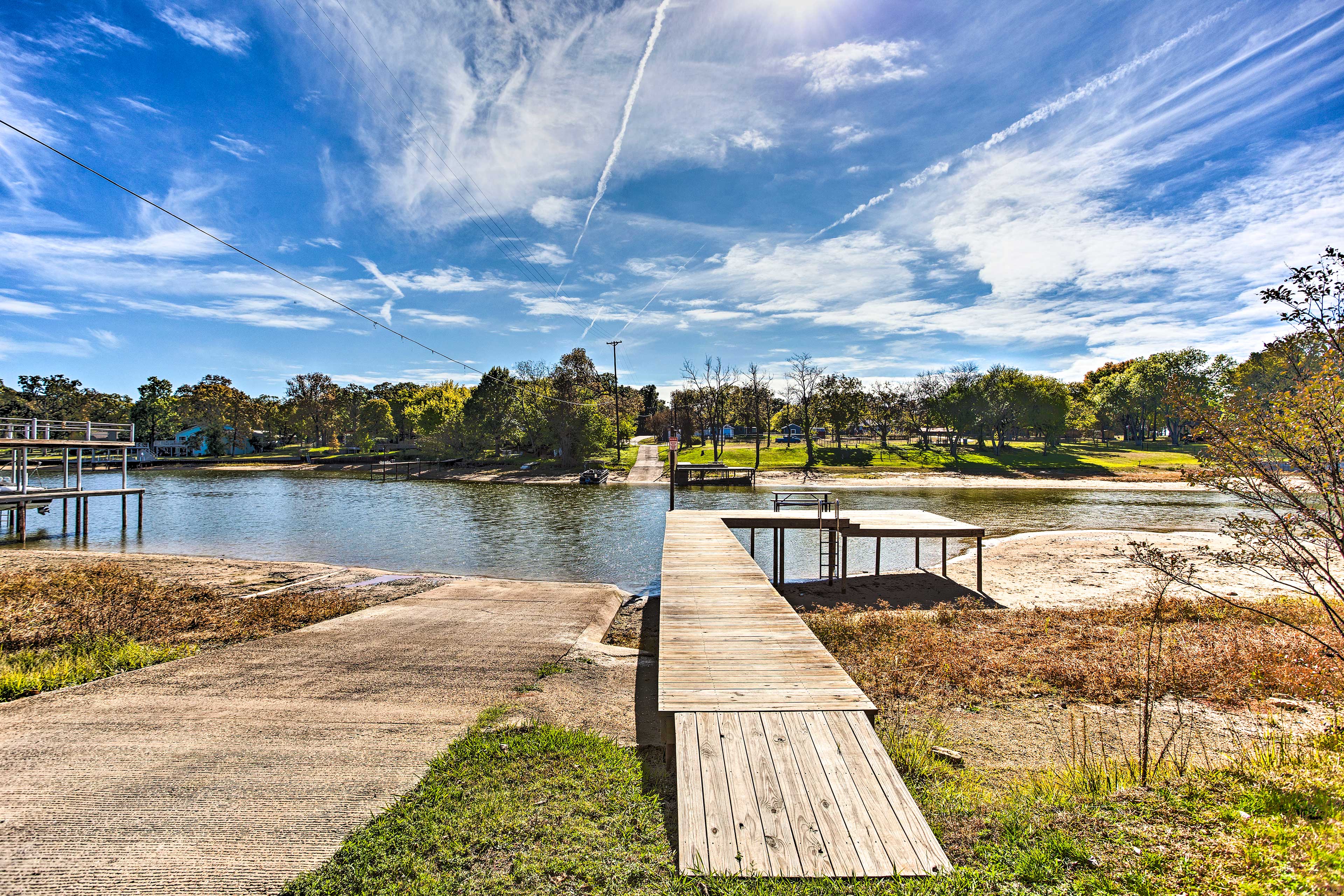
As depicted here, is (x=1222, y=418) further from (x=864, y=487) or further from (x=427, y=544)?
(x=864, y=487)

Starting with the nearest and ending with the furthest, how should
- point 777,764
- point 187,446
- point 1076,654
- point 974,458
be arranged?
point 777,764, point 1076,654, point 974,458, point 187,446

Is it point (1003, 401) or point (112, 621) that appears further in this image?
point (1003, 401)

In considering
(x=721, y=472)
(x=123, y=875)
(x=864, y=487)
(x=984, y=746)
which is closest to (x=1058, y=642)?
(x=984, y=746)

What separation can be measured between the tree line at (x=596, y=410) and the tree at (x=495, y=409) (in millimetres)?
152

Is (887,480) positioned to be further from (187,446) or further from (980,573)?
(187,446)

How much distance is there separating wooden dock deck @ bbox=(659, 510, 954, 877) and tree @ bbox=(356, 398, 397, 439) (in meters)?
93.0

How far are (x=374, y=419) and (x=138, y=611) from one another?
85.8m

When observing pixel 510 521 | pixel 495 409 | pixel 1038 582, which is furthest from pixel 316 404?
pixel 1038 582

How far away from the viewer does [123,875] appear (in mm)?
3764

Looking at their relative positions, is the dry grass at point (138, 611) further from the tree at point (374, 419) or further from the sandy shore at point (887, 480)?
the tree at point (374, 419)

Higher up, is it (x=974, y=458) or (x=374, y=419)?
(x=374, y=419)

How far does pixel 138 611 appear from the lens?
11117mm

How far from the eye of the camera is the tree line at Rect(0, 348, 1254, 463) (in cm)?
6756

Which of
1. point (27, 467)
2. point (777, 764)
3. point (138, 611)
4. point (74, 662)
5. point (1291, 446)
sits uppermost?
point (1291, 446)
